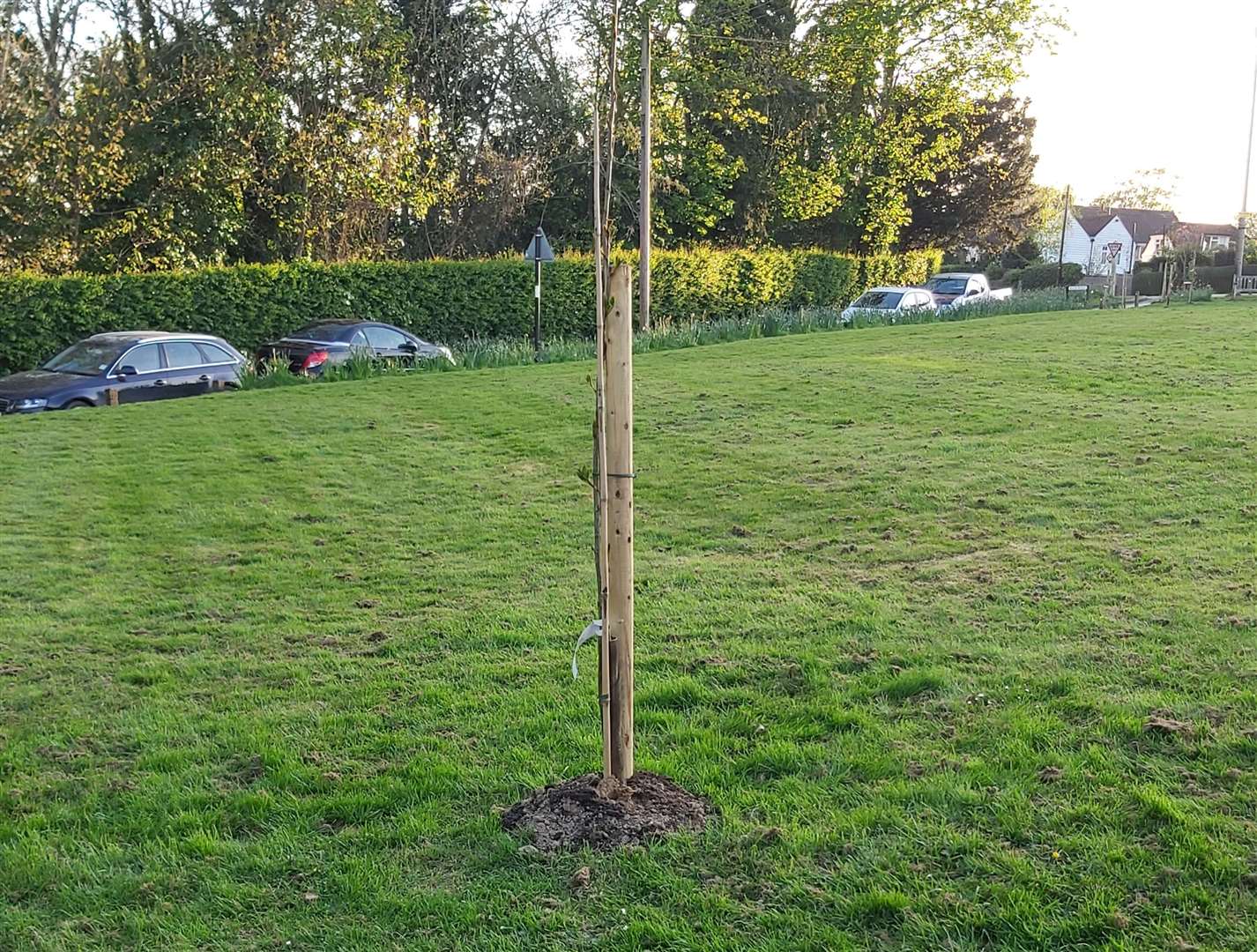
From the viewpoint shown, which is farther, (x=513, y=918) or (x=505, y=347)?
(x=505, y=347)

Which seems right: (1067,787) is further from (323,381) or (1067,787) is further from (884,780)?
(323,381)

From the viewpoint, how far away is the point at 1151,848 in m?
3.44

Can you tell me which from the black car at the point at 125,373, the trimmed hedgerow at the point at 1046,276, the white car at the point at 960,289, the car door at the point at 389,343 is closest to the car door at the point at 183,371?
the black car at the point at 125,373

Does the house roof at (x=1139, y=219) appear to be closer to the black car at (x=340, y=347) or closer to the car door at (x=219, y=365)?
the black car at (x=340, y=347)

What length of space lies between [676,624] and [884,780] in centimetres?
200

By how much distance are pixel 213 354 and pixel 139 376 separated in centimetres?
127

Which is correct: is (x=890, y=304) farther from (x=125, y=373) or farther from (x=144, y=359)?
(x=125, y=373)

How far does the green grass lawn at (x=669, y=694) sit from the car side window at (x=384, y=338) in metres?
7.65

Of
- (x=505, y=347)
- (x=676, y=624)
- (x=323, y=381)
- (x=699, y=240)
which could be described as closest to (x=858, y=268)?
(x=699, y=240)

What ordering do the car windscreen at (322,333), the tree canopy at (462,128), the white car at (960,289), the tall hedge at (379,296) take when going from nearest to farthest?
the car windscreen at (322,333), the tall hedge at (379,296), the tree canopy at (462,128), the white car at (960,289)

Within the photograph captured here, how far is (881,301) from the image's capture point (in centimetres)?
2762

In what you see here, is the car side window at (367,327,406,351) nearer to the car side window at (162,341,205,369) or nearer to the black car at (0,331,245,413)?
the black car at (0,331,245,413)

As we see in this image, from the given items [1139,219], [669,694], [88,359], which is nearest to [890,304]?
[88,359]

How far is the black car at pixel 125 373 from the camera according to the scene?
14336mm
